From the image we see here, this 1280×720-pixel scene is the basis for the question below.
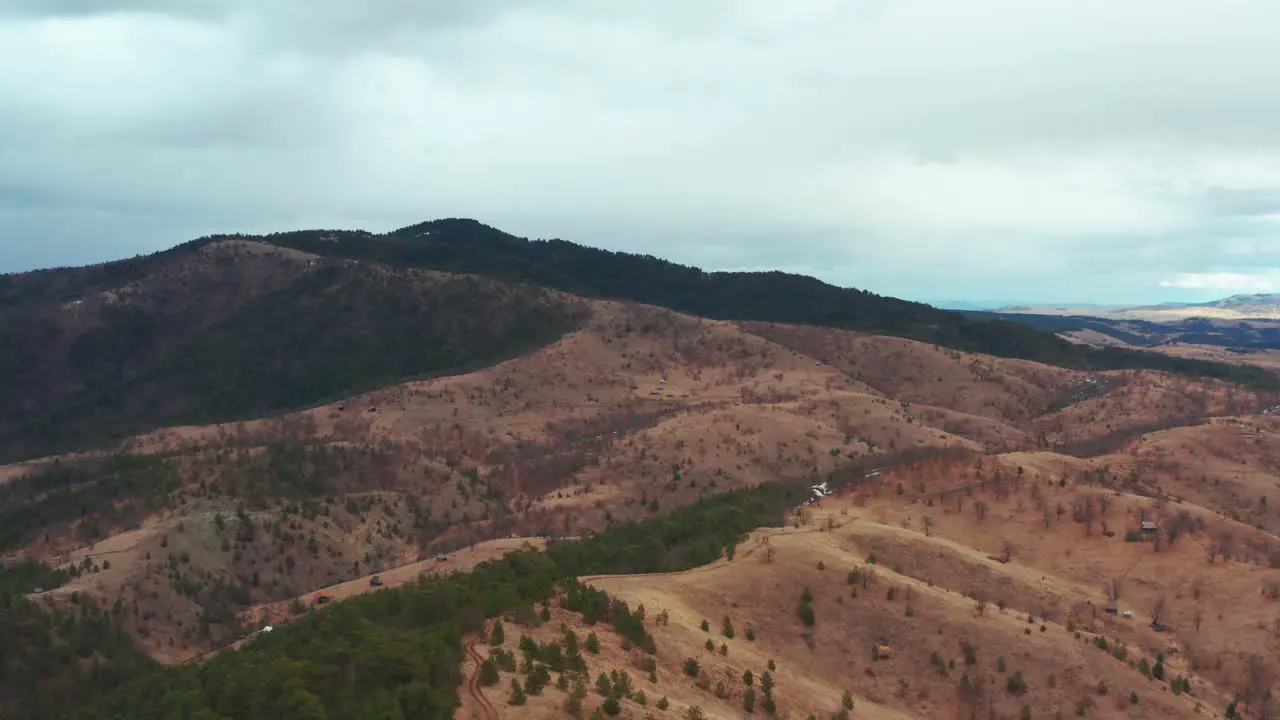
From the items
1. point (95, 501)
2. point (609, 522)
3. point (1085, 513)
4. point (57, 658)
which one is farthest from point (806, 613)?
point (95, 501)

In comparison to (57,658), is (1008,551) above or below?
above

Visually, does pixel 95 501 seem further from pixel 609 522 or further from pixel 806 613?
pixel 806 613

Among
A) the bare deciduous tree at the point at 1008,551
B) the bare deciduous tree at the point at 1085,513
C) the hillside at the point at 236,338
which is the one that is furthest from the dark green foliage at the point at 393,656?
the hillside at the point at 236,338

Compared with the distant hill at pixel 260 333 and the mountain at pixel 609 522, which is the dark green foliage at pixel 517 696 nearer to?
the mountain at pixel 609 522

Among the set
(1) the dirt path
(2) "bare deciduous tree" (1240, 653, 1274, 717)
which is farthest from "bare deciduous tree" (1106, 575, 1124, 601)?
(1) the dirt path

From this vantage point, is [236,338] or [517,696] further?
[236,338]

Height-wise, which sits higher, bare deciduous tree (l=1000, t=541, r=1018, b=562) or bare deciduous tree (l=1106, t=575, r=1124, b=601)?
bare deciduous tree (l=1000, t=541, r=1018, b=562)

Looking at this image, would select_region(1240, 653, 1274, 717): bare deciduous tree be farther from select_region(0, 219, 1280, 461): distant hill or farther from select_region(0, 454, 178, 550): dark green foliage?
select_region(0, 219, 1280, 461): distant hill
